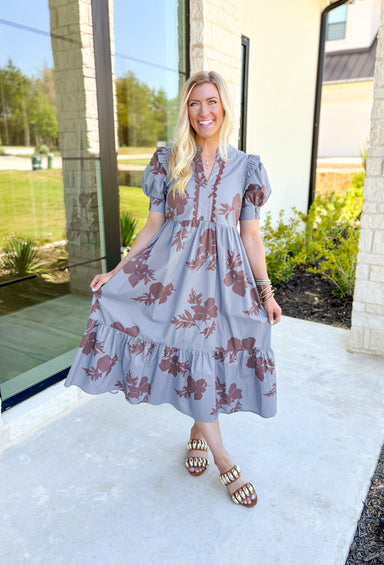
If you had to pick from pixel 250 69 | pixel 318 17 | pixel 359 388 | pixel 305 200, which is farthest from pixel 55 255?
pixel 318 17

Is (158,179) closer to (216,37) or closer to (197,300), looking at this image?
(197,300)

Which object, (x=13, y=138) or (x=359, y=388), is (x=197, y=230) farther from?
(x=13, y=138)

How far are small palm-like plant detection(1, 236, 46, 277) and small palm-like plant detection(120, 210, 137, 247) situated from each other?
715 mm

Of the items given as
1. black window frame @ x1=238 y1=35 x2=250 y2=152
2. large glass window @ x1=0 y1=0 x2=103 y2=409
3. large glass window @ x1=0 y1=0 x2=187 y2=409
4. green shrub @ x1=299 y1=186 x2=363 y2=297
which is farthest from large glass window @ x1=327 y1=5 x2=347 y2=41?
large glass window @ x1=0 y1=0 x2=103 y2=409

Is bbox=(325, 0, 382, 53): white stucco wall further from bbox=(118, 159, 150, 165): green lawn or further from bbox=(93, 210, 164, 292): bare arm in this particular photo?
bbox=(93, 210, 164, 292): bare arm

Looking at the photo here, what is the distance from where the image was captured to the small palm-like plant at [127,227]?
3.16 meters

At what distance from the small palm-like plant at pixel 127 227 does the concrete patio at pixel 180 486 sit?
1140mm

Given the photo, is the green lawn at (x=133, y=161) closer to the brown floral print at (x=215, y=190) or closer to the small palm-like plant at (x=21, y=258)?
the small palm-like plant at (x=21, y=258)

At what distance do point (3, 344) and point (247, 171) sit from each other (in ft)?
5.95

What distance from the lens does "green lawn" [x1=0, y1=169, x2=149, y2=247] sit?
347 centimetres

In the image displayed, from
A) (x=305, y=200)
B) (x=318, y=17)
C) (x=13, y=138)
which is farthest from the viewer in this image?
(x=305, y=200)

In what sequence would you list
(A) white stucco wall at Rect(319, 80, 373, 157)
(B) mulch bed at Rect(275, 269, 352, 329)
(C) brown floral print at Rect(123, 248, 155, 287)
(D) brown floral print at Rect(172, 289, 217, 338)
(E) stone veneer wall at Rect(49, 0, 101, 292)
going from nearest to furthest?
(D) brown floral print at Rect(172, 289, 217, 338)
(C) brown floral print at Rect(123, 248, 155, 287)
(E) stone veneer wall at Rect(49, 0, 101, 292)
(B) mulch bed at Rect(275, 269, 352, 329)
(A) white stucco wall at Rect(319, 80, 373, 157)

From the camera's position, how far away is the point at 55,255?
3.52 m

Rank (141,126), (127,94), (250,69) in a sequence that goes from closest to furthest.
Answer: (127,94) → (141,126) → (250,69)
